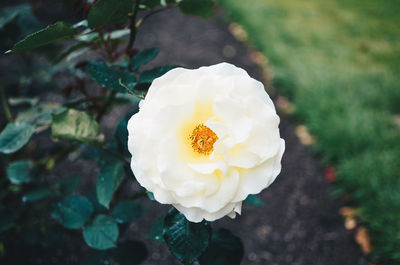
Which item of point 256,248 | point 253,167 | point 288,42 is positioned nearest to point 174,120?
point 253,167

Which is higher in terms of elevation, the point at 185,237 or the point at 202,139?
the point at 202,139

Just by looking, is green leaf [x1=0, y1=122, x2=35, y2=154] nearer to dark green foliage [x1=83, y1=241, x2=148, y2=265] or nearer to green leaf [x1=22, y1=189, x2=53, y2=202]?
green leaf [x1=22, y1=189, x2=53, y2=202]

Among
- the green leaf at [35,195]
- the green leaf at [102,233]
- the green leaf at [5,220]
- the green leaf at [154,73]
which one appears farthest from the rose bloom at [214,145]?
the green leaf at [5,220]

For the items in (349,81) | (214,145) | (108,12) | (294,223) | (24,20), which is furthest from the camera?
(349,81)

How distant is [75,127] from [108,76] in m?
0.19

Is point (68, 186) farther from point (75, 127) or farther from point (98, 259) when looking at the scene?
point (75, 127)

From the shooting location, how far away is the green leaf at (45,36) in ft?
2.23

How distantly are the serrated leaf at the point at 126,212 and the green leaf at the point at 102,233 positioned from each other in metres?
0.05

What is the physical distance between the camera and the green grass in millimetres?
2020

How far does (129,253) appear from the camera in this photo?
3.71 ft

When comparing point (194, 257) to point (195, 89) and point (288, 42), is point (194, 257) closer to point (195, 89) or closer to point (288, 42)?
point (195, 89)

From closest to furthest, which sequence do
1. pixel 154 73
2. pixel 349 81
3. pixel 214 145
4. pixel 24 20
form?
pixel 214 145
pixel 154 73
pixel 24 20
pixel 349 81

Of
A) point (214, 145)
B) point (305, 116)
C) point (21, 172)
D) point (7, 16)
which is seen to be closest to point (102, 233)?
point (21, 172)

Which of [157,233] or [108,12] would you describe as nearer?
[108,12]
